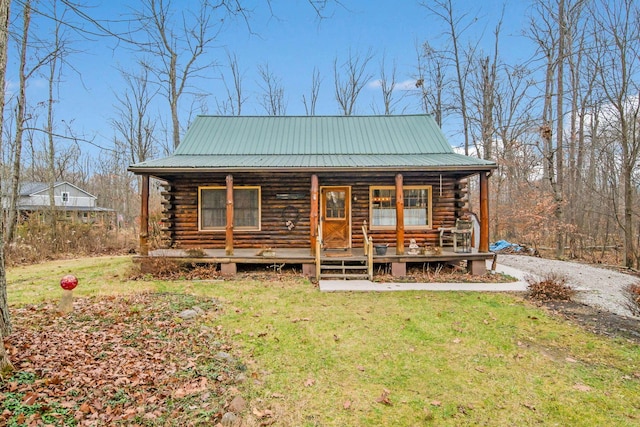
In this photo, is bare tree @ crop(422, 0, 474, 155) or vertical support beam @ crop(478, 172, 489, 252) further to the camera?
bare tree @ crop(422, 0, 474, 155)

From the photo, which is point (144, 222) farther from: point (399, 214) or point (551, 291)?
point (551, 291)

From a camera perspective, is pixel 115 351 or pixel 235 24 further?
pixel 115 351

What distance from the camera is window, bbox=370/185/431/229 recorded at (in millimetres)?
11502

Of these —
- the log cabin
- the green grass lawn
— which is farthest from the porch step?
the green grass lawn

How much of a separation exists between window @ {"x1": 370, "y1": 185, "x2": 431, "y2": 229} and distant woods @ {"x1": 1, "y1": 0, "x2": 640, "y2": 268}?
5163 mm

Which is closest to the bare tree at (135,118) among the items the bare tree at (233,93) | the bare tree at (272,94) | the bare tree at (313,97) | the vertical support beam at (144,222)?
the bare tree at (233,93)

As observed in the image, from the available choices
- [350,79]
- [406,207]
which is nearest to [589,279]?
[406,207]

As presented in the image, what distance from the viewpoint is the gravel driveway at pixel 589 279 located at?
735 cm

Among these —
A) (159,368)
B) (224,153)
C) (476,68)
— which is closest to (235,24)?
(159,368)

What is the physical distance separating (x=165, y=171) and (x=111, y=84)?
16922 millimetres

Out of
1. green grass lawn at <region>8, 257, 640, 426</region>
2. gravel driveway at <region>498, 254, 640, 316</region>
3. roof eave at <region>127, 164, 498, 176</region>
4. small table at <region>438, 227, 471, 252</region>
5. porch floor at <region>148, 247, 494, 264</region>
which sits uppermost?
roof eave at <region>127, 164, 498, 176</region>

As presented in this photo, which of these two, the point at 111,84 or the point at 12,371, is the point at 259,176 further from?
the point at 111,84

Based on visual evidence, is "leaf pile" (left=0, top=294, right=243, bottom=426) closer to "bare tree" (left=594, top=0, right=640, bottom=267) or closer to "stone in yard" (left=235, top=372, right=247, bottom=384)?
"stone in yard" (left=235, top=372, right=247, bottom=384)

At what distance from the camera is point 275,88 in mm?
26797
